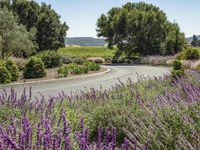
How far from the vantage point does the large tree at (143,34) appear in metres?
64.1

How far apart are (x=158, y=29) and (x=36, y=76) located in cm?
4080

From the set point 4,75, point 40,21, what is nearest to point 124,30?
point 40,21

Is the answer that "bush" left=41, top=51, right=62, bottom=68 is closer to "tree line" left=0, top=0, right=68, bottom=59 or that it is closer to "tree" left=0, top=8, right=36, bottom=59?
"tree" left=0, top=8, right=36, bottom=59

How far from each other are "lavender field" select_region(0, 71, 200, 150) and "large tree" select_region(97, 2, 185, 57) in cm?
5589

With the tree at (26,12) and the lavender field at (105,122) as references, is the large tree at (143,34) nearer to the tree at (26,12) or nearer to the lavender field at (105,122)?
the tree at (26,12)

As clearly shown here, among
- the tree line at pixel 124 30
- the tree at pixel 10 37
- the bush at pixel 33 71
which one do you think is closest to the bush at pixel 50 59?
the tree at pixel 10 37

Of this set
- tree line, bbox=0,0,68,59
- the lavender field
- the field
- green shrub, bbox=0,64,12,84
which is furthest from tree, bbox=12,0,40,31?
the lavender field

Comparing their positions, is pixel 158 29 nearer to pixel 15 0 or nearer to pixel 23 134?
pixel 15 0

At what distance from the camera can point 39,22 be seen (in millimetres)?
63438

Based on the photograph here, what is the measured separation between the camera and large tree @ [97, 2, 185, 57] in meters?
64.1

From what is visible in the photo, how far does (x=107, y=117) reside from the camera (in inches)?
283

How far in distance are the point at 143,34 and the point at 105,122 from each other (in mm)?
58072

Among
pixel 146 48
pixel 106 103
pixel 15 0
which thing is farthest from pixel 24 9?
pixel 106 103

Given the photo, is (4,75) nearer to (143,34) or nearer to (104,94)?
(104,94)
